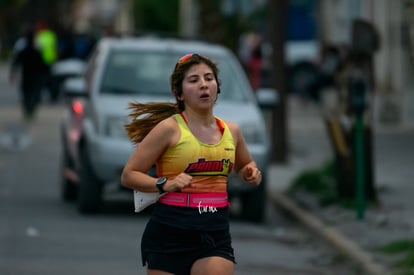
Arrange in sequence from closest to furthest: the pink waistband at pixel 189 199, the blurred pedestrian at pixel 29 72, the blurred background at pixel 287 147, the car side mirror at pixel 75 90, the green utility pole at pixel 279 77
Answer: the pink waistband at pixel 189 199 → the blurred background at pixel 287 147 → the car side mirror at pixel 75 90 → the green utility pole at pixel 279 77 → the blurred pedestrian at pixel 29 72

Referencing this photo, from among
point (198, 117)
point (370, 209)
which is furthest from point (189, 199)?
point (370, 209)

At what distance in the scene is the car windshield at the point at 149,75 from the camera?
14.6 metres

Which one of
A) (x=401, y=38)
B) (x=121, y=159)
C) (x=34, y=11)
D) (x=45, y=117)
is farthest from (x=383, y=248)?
(x=34, y=11)

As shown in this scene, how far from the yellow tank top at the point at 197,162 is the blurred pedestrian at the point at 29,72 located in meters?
21.1

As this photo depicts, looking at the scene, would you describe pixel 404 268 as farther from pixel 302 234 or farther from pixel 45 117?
pixel 45 117

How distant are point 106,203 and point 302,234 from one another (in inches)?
107

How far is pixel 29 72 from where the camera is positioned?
28453 mm

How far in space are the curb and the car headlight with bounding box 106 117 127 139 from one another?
6.81 ft

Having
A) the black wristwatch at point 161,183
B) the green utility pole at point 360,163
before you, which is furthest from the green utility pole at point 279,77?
the black wristwatch at point 161,183

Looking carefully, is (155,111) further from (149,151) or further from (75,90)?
(75,90)

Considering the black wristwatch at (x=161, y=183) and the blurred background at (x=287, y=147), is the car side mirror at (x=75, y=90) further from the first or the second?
the black wristwatch at (x=161, y=183)

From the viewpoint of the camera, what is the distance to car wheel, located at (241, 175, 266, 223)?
552 inches

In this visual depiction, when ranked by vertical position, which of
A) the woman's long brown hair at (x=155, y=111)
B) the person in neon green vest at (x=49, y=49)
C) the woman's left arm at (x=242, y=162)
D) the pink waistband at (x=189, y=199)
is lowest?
the person in neon green vest at (x=49, y=49)

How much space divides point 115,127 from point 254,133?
140cm
